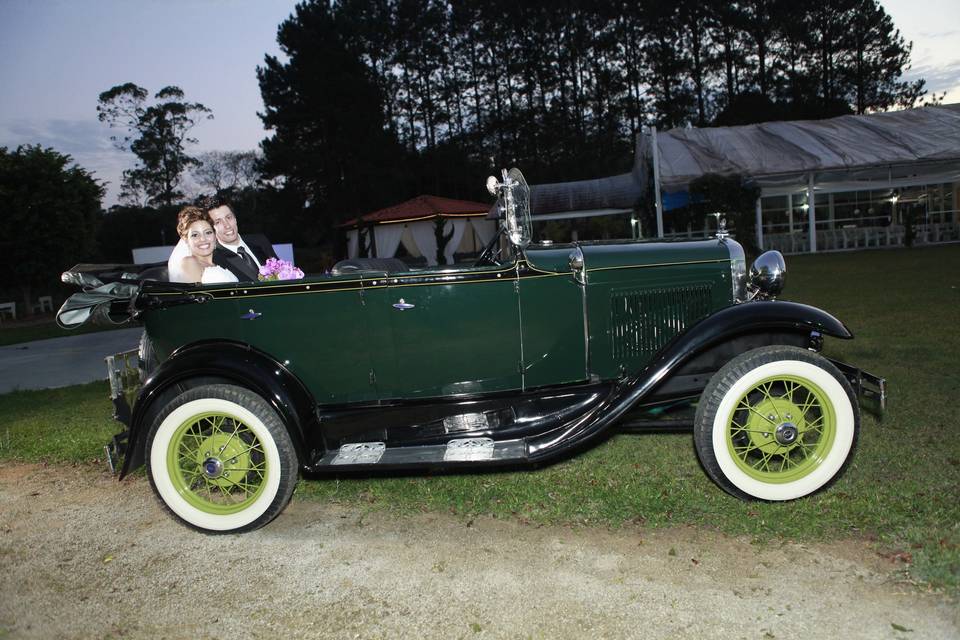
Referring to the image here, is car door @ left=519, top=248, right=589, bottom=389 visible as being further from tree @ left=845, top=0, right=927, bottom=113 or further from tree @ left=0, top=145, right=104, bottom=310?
tree @ left=845, top=0, right=927, bottom=113

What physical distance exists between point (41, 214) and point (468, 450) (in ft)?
63.4

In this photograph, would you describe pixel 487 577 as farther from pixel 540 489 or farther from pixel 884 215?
pixel 884 215

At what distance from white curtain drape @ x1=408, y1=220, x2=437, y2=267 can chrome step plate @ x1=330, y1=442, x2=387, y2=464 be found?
87.0ft

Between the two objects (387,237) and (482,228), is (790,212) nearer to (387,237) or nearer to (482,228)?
(482,228)

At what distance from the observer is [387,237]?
3097 centimetres

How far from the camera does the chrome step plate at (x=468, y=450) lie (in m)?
3.22

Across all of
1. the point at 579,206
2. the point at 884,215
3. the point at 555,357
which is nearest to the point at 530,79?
the point at 579,206

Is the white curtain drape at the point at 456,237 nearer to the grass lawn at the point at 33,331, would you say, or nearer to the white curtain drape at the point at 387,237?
the white curtain drape at the point at 387,237

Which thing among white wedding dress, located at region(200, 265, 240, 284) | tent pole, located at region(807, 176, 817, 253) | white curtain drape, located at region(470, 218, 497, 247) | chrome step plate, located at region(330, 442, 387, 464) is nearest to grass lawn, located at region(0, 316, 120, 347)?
white wedding dress, located at region(200, 265, 240, 284)

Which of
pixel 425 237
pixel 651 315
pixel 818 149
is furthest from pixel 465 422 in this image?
pixel 425 237

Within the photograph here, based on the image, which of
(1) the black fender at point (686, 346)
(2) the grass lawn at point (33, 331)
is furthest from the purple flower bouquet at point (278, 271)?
(2) the grass lawn at point (33, 331)

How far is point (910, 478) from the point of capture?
3.39 m

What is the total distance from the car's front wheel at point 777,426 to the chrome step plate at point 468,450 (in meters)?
1.05

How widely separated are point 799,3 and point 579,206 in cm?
2184
